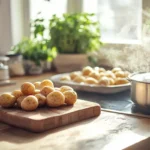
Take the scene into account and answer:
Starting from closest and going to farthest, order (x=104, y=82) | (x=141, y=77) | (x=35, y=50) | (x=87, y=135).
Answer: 1. (x=87, y=135)
2. (x=141, y=77)
3. (x=104, y=82)
4. (x=35, y=50)

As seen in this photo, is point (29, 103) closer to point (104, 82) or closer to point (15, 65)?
point (104, 82)

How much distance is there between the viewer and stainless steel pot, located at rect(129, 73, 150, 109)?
1136 millimetres

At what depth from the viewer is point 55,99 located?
3.68 feet

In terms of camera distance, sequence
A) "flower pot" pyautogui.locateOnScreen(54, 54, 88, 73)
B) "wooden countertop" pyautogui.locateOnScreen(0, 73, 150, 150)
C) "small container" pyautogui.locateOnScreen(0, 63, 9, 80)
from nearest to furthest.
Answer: "wooden countertop" pyautogui.locateOnScreen(0, 73, 150, 150) < "small container" pyautogui.locateOnScreen(0, 63, 9, 80) < "flower pot" pyautogui.locateOnScreen(54, 54, 88, 73)

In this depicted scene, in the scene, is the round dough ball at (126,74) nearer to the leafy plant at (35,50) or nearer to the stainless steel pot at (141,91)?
the stainless steel pot at (141,91)

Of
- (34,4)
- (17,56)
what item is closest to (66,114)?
(17,56)

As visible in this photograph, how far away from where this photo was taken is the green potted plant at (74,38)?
1954 millimetres

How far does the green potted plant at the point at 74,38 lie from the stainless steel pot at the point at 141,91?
2.58ft

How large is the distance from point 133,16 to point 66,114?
926mm

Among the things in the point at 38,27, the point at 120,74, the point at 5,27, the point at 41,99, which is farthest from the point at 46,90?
the point at 5,27

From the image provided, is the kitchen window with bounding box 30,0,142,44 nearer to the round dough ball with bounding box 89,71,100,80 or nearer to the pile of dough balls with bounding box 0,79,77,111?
the round dough ball with bounding box 89,71,100,80

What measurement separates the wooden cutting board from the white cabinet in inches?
40.3

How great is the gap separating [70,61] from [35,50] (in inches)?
7.8

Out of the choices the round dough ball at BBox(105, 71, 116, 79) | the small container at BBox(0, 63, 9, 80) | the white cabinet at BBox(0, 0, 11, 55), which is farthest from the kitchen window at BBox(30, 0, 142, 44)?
the small container at BBox(0, 63, 9, 80)
